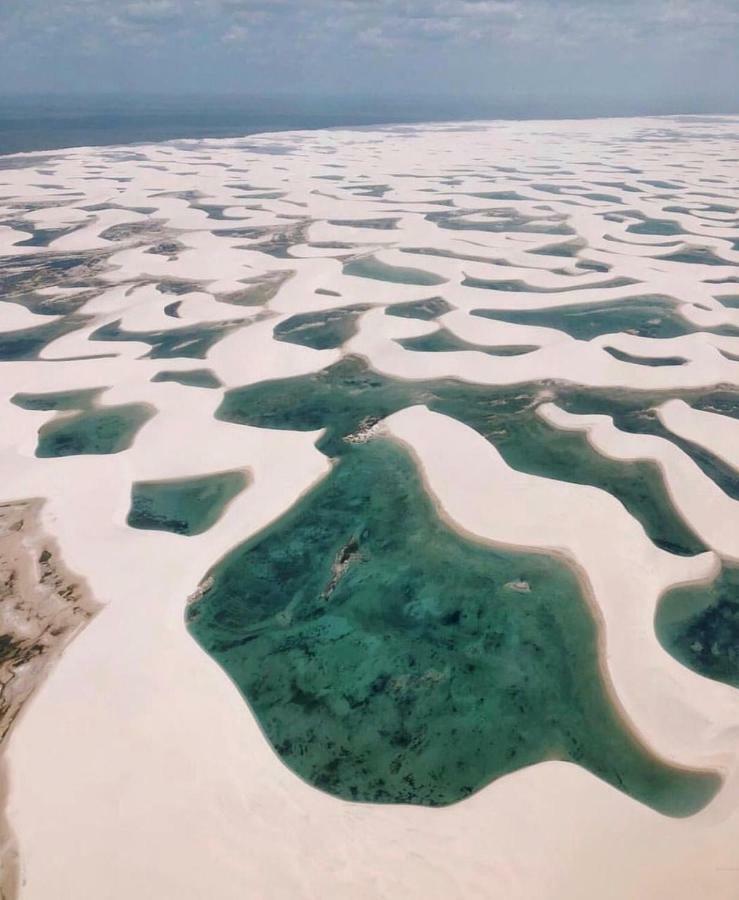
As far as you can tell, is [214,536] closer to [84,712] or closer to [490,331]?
[84,712]

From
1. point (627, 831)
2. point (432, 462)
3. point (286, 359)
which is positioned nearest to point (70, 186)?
point (286, 359)

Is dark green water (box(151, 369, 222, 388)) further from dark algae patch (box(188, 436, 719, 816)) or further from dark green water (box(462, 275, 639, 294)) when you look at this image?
dark green water (box(462, 275, 639, 294))

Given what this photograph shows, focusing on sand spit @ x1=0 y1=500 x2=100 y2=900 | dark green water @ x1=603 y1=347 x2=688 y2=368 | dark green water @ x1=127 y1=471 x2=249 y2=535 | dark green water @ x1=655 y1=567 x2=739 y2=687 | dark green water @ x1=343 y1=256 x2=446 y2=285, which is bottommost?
dark green water @ x1=343 y1=256 x2=446 y2=285

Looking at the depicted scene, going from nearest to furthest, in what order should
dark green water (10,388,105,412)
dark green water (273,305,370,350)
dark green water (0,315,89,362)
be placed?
1. dark green water (10,388,105,412)
2. dark green water (0,315,89,362)
3. dark green water (273,305,370,350)

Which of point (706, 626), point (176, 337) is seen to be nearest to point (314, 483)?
point (706, 626)

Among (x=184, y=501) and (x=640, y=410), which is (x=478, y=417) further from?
(x=184, y=501)

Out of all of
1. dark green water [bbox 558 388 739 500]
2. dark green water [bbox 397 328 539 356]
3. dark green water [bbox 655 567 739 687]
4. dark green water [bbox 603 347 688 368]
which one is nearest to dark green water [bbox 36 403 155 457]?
dark green water [bbox 397 328 539 356]
